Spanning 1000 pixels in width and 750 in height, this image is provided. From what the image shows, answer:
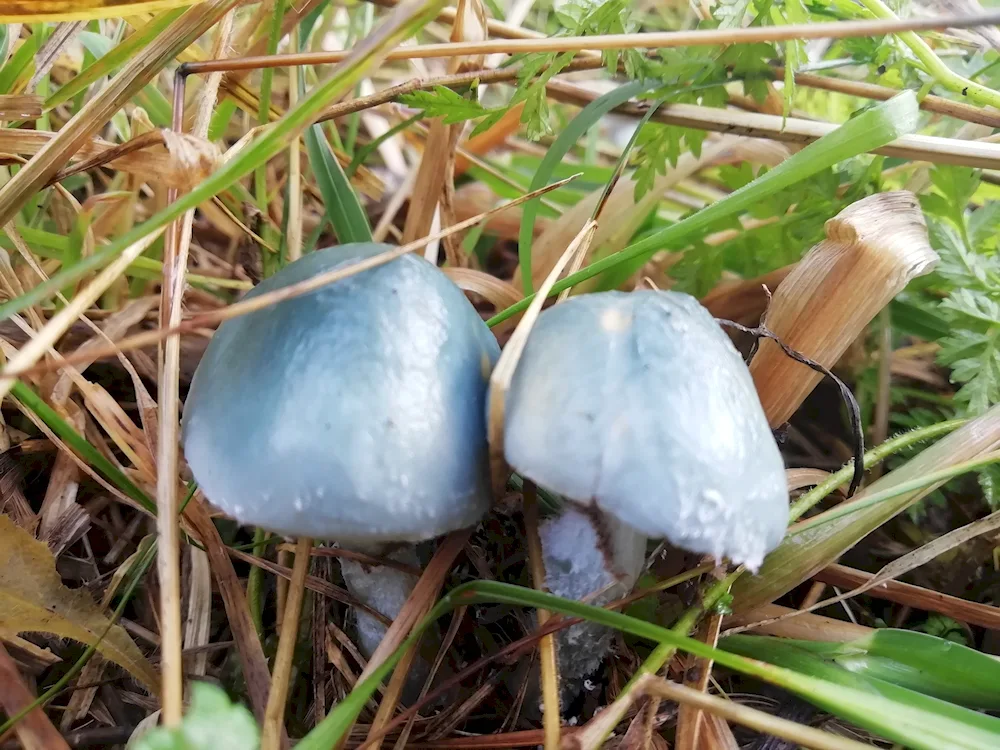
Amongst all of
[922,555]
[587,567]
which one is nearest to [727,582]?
[587,567]

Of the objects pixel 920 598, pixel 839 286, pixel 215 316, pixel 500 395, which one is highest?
pixel 215 316

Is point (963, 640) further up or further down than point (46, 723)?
further down

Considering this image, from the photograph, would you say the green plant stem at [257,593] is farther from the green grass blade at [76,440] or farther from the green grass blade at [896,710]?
the green grass blade at [896,710]

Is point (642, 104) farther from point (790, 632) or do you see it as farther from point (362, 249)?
point (790, 632)

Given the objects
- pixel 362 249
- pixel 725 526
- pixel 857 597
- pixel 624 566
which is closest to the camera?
pixel 725 526

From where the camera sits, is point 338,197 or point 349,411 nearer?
point 349,411

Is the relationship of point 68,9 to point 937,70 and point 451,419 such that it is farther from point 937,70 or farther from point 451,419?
point 937,70

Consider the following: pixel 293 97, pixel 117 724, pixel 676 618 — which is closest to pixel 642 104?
pixel 293 97
